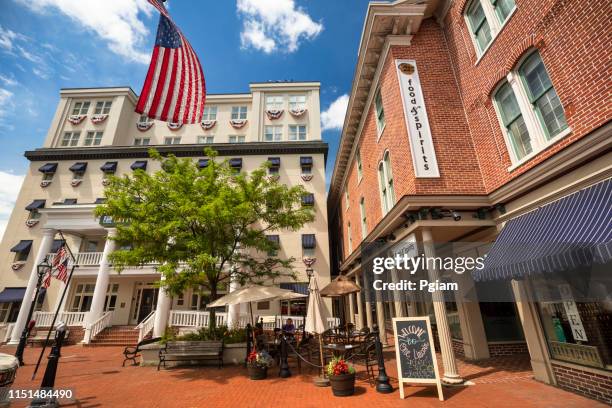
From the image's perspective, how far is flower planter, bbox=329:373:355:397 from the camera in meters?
6.44

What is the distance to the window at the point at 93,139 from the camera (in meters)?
27.1

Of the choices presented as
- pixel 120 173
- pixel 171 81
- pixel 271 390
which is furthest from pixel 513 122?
pixel 120 173

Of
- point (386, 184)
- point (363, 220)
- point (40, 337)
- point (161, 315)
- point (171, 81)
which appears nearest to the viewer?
point (171, 81)

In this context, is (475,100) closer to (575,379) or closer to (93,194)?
(575,379)

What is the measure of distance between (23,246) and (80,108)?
1507cm

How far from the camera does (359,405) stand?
5785mm

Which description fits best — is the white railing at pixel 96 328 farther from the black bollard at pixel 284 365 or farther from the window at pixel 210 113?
the window at pixel 210 113

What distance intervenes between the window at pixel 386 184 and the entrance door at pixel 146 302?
1973cm

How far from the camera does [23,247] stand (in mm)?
21859

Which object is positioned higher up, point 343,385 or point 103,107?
point 103,107

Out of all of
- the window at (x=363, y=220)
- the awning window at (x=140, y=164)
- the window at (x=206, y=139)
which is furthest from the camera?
the window at (x=206, y=139)

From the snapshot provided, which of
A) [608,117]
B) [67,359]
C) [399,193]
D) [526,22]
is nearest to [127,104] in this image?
[67,359]

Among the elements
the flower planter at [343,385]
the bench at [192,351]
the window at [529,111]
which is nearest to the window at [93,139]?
the bench at [192,351]

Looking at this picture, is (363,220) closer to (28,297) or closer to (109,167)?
(28,297)
